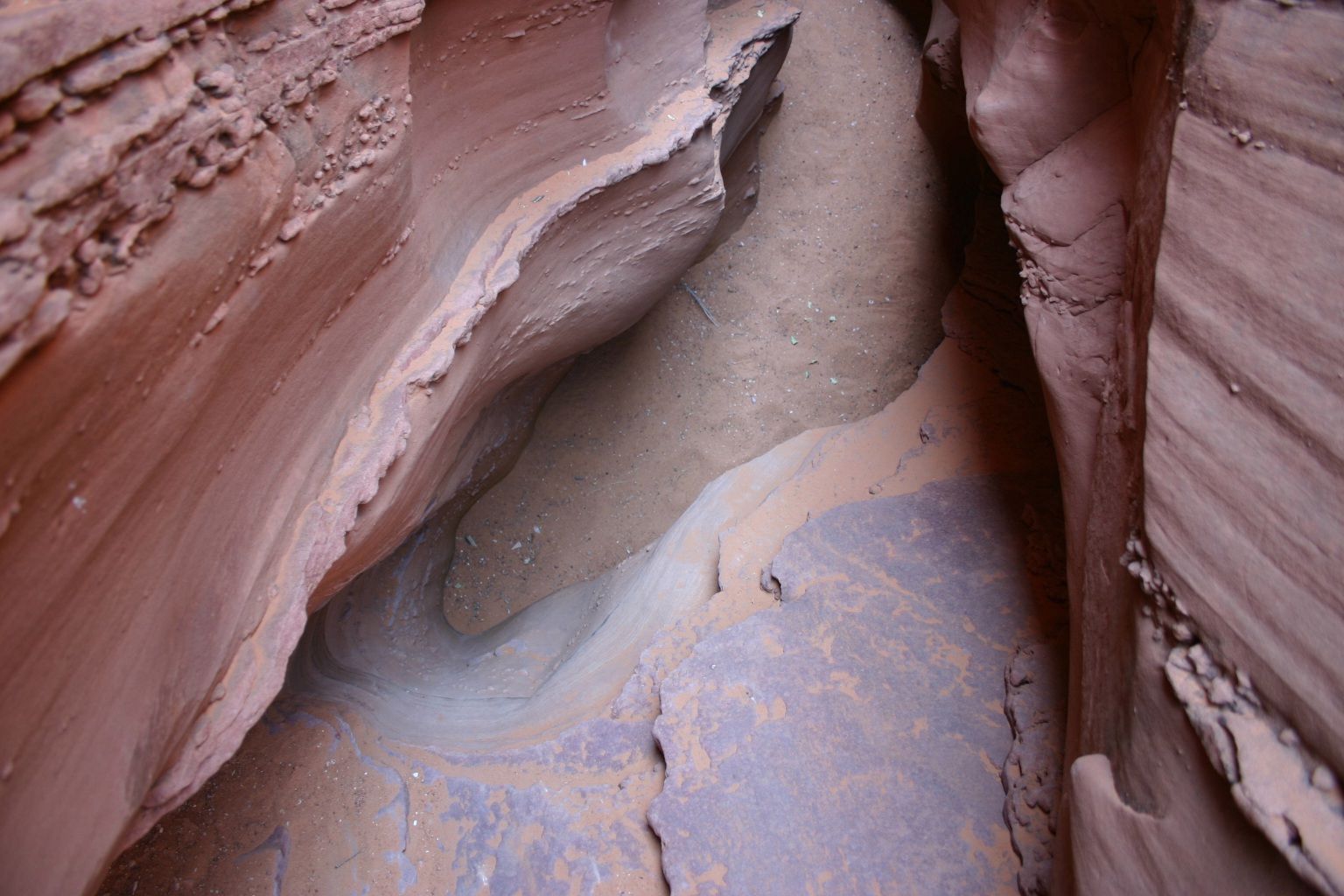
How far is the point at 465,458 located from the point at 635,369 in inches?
49.3

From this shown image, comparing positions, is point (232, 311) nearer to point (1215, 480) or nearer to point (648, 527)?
point (1215, 480)

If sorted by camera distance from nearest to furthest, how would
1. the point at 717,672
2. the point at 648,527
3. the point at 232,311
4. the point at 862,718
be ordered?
the point at 232,311 → the point at 862,718 → the point at 717,672 → the point at 648,527

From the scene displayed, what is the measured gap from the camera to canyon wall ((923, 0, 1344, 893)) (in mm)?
1117

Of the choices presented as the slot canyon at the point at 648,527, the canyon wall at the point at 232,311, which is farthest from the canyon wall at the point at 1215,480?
the canyon wall at the point at 232,311

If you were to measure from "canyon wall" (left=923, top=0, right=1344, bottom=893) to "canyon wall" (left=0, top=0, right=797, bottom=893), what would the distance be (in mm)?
1461

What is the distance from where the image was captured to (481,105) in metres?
2.24

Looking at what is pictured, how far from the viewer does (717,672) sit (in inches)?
87.8

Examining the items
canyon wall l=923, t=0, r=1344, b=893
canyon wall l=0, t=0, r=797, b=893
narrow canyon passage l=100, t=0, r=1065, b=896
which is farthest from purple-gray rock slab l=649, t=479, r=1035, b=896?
canyon wall l=0, t=0, r=797, b=893

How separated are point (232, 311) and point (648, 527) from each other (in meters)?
2.52

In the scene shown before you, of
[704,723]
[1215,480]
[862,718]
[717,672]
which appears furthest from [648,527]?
[1215,480]

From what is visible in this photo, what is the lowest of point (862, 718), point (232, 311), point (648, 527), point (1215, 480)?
point (648, 527)

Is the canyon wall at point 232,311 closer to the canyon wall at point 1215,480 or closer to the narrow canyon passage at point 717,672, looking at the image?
the narrow canyon passage at point 717,672

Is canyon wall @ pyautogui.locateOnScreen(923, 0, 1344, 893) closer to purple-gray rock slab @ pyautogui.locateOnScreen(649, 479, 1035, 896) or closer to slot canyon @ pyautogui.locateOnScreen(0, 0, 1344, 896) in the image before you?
slot canyon @ pyautogui.locateOnScreen(0, 0, 1344, 896)

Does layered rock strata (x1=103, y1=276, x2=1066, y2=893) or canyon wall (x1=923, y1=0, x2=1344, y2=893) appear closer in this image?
canyon wall (x1=923, y1=0, x2=1344, y2=893)
